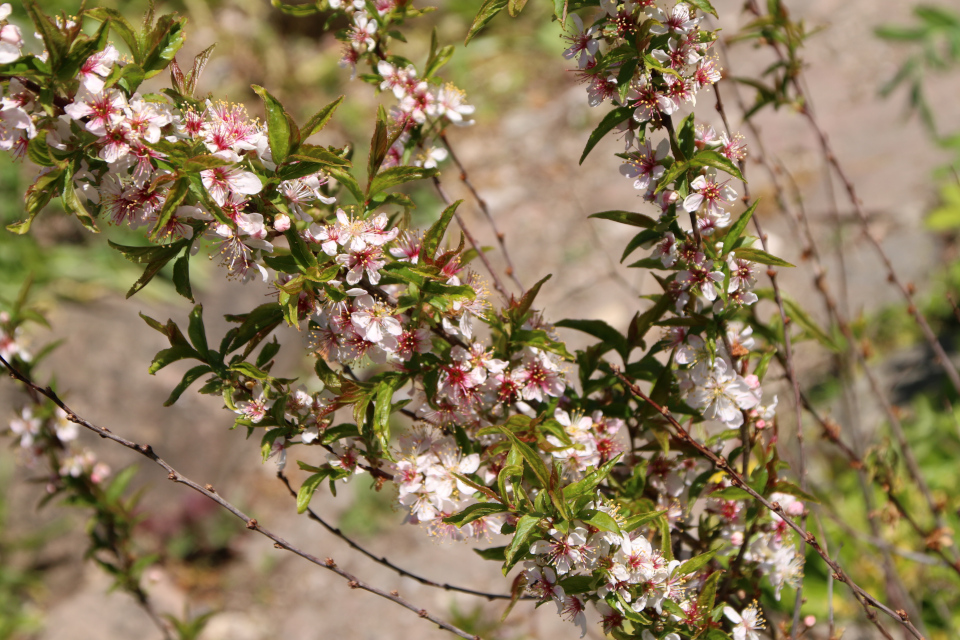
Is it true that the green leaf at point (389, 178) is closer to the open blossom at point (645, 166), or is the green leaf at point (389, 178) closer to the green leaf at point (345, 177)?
the green leaf at point (345, 177)

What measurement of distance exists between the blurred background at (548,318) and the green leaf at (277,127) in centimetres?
127

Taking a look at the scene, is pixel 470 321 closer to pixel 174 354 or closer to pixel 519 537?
pixel 519 537

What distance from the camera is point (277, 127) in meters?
1.10

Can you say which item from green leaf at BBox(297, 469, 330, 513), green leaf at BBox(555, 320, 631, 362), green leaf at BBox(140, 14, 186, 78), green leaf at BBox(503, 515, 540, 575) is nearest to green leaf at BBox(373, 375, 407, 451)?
green leaf at BBox(297, 469, 330, 513)

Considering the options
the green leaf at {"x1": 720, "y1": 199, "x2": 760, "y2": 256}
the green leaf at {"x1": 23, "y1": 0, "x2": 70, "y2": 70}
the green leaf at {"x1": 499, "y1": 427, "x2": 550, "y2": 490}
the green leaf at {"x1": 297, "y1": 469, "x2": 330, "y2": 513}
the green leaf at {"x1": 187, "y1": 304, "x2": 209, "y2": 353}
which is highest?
the green leaf at {"x1": 720, "y1": 199, "x2": 760, "y2": 256}

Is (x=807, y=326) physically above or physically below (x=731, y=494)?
above

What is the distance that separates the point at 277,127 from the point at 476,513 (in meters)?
0.63

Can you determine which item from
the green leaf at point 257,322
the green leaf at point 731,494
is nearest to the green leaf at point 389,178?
the green leaf at point 257,322

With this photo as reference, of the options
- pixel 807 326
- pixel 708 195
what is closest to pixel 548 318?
pixel 807 326

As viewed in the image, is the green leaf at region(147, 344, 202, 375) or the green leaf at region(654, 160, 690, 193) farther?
the green leaf at region(147, 344, 202, 375)

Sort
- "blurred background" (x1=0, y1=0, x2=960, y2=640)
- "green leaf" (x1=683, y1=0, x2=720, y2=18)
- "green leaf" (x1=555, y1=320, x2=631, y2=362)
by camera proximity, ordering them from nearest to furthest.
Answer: "green leaf" (x1=683, y1=0, x2=720, y2=18), "green leaf" (x1=555, y1=320, x2=631, y2=362), "blurred background" (x1=0, y1=0, x2=960, y2=640)

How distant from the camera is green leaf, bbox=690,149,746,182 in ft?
3.68

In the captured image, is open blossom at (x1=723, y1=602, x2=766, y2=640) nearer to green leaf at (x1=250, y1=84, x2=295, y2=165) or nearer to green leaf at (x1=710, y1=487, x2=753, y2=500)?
green leaf at (x1=710, y1=487, x2=753, y2=500)

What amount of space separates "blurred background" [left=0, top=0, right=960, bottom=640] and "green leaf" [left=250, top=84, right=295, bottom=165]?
4.17 ft
